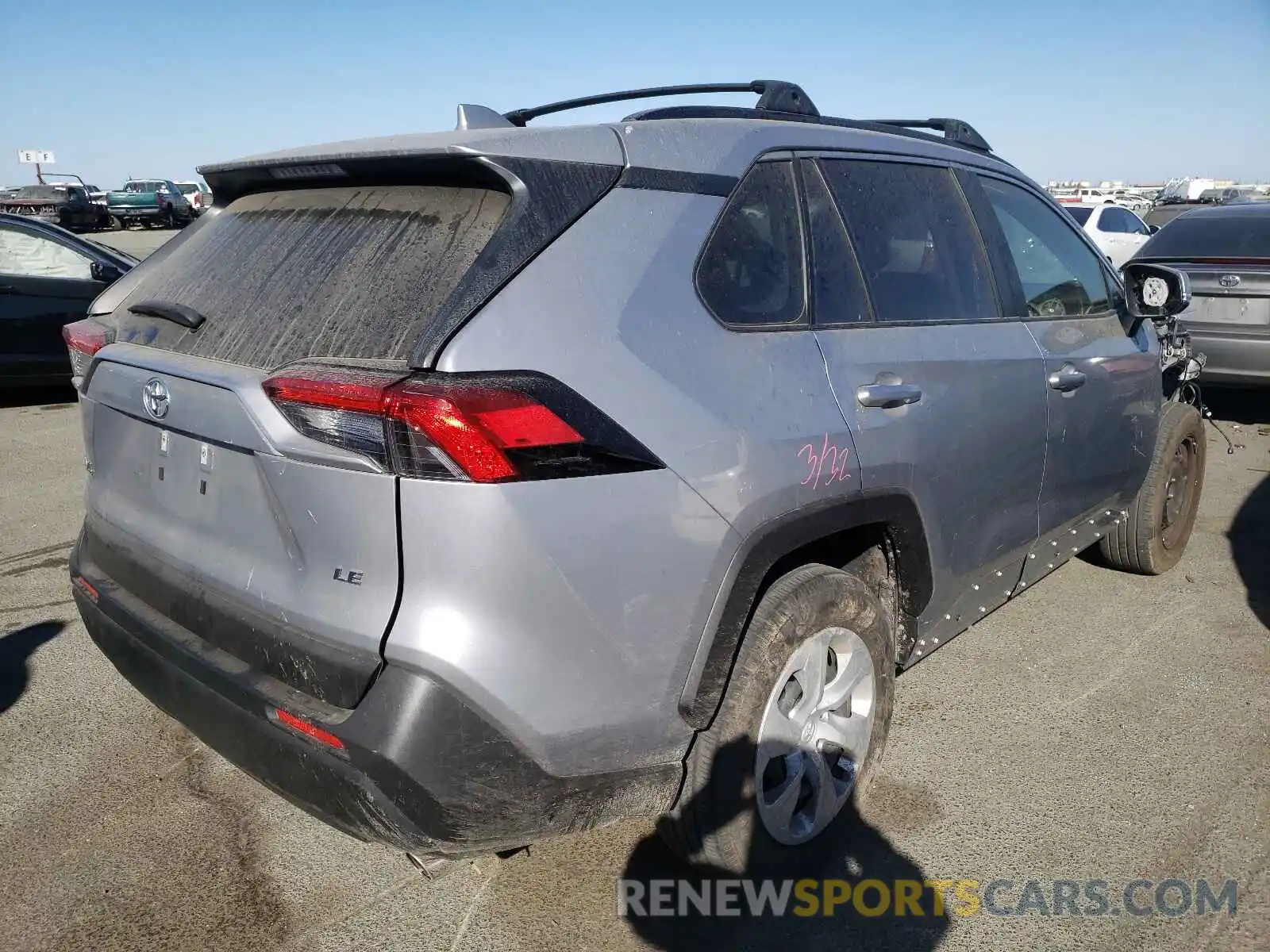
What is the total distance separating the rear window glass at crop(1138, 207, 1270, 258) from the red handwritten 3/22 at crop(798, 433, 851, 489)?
6.84 m

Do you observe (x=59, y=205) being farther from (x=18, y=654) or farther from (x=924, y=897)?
(x=924, y=897)

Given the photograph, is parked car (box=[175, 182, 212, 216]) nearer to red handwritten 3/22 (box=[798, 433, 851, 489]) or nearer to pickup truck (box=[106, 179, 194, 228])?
pickup truck (box=[106, 179, 194, 228])

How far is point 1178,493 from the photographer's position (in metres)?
4.86

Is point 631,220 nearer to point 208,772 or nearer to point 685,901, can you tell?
point 685,901

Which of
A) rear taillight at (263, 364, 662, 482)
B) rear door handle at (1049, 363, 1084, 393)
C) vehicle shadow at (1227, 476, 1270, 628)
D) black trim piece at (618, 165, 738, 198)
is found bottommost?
vehicle shadow at (1227, 476, 1270, 628)

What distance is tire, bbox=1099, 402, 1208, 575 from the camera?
4496mm

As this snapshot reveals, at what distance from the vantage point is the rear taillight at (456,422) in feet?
5.81

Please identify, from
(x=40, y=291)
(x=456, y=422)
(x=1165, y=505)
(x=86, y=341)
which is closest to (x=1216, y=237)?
(x=1165, y=505)

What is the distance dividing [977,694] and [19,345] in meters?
8.04

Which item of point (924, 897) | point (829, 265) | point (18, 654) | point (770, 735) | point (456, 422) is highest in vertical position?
point (829, 265)

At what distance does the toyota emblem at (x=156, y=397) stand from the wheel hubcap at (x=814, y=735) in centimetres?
155

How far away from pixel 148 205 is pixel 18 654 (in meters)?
37.5

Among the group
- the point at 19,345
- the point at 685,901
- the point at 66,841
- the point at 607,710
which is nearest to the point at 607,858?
the point at 685,901

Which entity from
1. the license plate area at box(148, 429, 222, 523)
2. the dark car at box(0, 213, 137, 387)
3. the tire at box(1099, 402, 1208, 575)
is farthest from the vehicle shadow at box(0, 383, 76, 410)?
the tire at box(1099, 402, 1208, 575)
